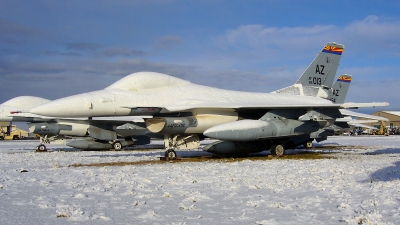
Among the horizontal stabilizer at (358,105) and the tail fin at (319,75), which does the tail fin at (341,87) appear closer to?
the tail fin at (319,75)

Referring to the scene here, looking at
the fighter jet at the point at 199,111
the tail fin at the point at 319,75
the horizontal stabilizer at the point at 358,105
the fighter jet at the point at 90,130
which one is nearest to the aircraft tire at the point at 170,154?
the fighter jet at the point at 199,111

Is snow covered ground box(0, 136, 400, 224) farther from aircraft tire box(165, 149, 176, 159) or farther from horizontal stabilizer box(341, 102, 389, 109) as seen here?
horizontal stabilizer box(341, 102, 389, 109)

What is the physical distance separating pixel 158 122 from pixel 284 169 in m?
4.70

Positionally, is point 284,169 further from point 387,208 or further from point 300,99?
point 300,99

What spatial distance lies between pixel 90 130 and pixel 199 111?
9.33m

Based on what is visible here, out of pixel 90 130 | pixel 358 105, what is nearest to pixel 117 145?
pixel 90 130

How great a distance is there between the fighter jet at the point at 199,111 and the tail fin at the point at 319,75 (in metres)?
1.78

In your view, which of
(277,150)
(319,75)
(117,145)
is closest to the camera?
(277,150)

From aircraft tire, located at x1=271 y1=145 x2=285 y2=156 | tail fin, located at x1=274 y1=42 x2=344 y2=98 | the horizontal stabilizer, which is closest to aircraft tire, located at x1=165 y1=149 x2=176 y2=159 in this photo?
aircraft tire, located at x1=271 y1=145 x2=285 y2=156

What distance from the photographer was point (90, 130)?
20.6 metres

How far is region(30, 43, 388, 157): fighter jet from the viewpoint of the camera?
1215 centimetres

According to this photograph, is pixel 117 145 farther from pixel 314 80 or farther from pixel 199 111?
pixel 314 80

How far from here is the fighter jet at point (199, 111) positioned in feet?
39.9

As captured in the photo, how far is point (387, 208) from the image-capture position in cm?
511
